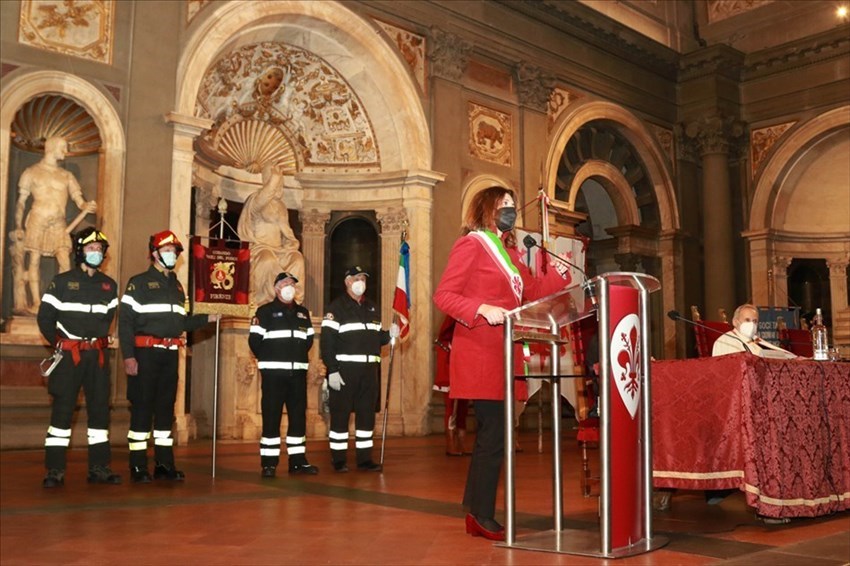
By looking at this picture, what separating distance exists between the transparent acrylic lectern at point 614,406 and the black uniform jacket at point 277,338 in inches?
143

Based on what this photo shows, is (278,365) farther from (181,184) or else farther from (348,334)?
(181,184)

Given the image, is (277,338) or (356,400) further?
(356,400)

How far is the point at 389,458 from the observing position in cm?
854

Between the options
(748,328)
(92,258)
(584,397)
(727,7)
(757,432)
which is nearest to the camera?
(757,432)

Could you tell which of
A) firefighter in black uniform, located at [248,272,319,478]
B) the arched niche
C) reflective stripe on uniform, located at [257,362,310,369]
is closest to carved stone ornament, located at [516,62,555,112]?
the arched niche

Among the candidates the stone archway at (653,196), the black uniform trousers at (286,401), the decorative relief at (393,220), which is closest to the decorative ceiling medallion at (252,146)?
the decorative relief at (393,220)

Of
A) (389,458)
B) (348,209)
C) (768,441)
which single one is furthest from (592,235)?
(768,441)

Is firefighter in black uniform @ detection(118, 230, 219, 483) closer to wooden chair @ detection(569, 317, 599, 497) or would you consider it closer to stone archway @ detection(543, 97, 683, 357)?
wooden chair @ detection(569, 317, 599, 497)

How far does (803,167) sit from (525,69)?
21.4 ft

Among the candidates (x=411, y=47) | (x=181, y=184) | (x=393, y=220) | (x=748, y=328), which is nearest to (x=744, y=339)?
(x=748, y=328)

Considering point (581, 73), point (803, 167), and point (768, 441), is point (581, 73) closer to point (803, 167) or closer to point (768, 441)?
point (803, 167)

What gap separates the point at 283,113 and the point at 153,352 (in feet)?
22.9

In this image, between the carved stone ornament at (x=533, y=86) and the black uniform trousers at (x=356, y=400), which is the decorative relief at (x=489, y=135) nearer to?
the carved stone ornament at (x=533, y=86)

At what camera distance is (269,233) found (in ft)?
38.9
